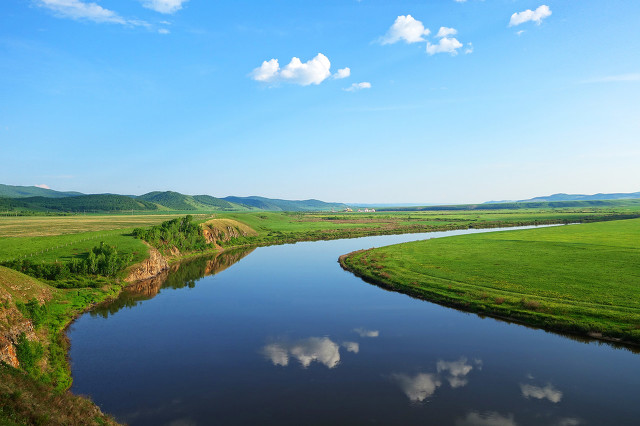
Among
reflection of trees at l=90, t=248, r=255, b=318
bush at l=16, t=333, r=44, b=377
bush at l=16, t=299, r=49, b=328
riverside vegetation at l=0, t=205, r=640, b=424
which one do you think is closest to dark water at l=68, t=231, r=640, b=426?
reflection of trees at l=90, t=248, r=255, b=318

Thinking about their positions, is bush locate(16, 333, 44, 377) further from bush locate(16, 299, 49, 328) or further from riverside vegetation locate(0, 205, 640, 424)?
bush locate(16, 299, 49, 328)

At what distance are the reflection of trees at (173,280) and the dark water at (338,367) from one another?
0.88 m

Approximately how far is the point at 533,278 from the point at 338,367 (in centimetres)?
3837

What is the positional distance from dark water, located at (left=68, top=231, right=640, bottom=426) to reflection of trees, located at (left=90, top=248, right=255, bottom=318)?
876mm

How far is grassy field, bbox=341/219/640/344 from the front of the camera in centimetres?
3638

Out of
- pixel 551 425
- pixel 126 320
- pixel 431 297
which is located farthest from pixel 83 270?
pixel 551 425

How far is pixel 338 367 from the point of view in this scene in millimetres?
28500

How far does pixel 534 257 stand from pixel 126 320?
234ft

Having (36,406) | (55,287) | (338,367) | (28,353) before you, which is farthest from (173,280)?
(36,406)

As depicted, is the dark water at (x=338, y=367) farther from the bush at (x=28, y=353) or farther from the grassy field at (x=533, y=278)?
the grassy field at (x=533, y=278)

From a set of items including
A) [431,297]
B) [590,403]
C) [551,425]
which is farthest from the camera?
[431,297]

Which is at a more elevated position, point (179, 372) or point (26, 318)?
point (26, 318)

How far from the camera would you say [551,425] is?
68.3 ft

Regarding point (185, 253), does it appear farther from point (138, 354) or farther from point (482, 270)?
point (482, 270)
